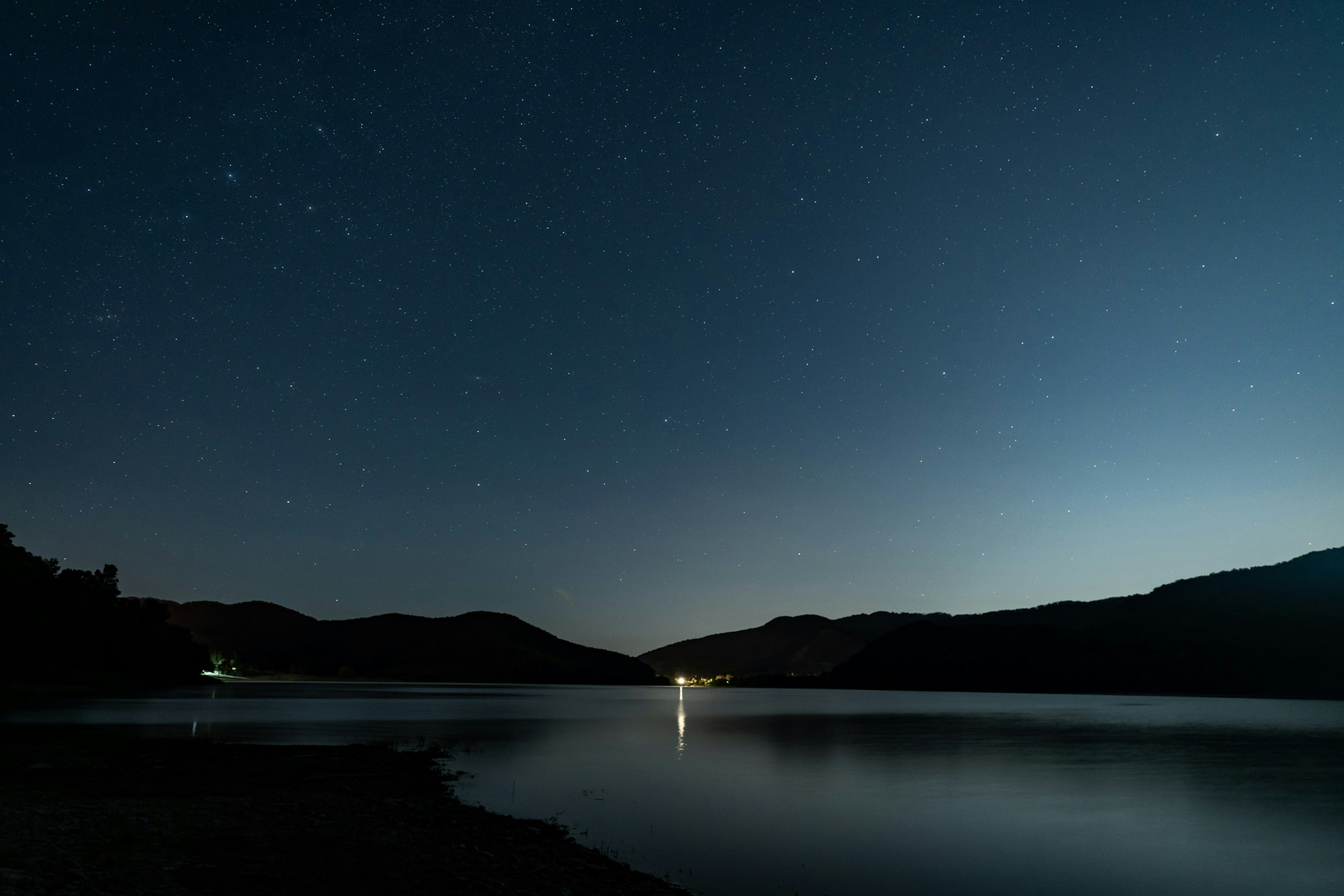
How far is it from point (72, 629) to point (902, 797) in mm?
127999

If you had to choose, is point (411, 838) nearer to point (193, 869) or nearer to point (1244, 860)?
point (193, 869)

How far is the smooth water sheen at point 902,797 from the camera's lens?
20766 millimetres

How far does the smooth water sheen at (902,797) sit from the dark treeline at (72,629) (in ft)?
125

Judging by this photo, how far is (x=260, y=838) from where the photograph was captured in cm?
1775

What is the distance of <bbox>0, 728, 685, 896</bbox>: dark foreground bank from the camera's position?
46.4 ft

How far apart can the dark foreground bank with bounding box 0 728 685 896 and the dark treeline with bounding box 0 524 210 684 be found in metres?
86.9

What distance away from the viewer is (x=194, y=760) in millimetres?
32312

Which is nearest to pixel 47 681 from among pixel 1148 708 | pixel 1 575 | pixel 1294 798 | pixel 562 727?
pixel 1 575

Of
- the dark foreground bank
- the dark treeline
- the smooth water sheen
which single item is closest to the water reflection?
the smooth water sheen

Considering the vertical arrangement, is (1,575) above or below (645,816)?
above

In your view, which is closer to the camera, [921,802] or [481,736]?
[921,802]

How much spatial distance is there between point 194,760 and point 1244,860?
33.5m

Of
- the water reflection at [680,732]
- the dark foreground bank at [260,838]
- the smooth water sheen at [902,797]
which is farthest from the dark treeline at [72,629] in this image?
the dark foreground bank at [260,838]

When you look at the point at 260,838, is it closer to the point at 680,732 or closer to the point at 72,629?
the point at 680,732
